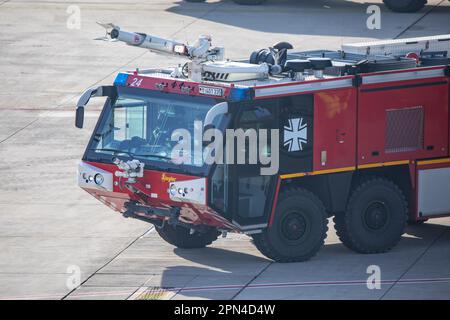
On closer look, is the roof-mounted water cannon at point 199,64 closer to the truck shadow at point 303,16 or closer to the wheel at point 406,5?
the truck shadow at point 303,16

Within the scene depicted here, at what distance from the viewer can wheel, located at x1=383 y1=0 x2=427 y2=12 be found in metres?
36.7

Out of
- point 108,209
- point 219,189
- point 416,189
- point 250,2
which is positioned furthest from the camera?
point 250,2

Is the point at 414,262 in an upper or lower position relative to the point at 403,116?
lower

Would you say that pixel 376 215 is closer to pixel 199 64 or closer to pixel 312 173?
pixel 312 173

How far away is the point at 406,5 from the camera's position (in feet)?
121

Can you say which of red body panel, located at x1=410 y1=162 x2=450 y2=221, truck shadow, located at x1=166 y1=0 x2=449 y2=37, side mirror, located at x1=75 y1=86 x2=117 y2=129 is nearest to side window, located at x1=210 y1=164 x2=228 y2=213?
side mirror, located at x1=75 y1=86 x2=117 y2=129

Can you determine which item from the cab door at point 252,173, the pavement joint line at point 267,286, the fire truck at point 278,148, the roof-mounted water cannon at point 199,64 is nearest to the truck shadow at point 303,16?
the fire truck at point 278,148

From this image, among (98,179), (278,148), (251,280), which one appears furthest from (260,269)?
(98,179)

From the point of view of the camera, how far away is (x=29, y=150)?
2616cm

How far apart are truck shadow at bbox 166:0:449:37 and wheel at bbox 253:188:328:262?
16.5 meters

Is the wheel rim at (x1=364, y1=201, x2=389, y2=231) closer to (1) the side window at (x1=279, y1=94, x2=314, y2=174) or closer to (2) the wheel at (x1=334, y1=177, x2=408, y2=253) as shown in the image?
(2) the wheel at (x1=334, y1=177, x2=408, y2=253)

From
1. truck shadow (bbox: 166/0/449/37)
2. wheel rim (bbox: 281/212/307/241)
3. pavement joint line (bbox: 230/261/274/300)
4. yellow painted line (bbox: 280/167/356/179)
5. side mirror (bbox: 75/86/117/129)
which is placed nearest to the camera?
pavement joint line (bbox: 230/261/274/300)

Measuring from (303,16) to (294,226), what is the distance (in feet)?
64.9
